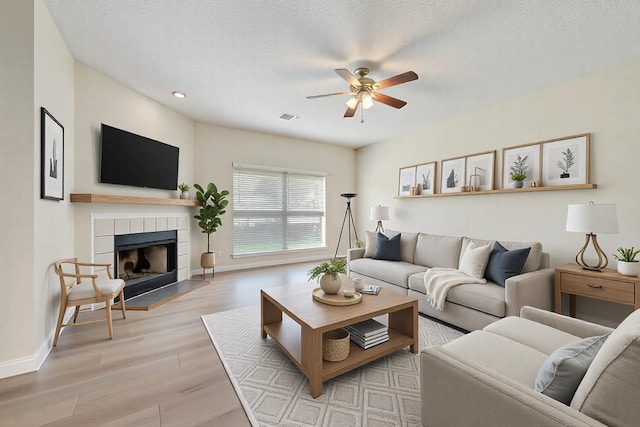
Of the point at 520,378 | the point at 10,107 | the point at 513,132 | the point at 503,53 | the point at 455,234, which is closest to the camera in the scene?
the point at 520,378

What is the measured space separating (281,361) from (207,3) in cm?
278

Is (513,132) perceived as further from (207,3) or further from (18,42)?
(18,42)

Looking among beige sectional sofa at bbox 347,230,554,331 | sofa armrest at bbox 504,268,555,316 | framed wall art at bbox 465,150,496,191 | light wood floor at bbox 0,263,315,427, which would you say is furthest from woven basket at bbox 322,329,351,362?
framed wall art at bbox 465,150,496,191

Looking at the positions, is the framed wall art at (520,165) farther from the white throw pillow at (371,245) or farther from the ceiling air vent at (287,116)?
the ceiling air vent at (287,116)

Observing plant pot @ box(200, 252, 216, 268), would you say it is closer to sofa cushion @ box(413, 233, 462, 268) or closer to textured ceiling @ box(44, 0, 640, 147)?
textured ceiling @ box(44, 0, 640, 147)

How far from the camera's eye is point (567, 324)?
157cm

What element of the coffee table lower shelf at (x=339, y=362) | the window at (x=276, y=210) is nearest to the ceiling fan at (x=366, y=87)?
the coffee table lower shelf at (x=339, y=362)

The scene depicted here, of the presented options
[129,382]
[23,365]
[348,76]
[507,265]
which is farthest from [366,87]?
[23,365]

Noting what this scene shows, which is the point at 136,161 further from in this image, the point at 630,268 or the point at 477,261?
the point at 630,268

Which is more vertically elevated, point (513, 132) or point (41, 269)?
point (513, 132)

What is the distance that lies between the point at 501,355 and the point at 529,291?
135 centimetres

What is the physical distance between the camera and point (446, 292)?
8.65 ft

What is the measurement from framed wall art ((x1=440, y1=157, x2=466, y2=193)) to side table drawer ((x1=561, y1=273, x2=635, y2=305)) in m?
1.83

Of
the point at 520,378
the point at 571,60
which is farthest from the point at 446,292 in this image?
the point at 571,60
